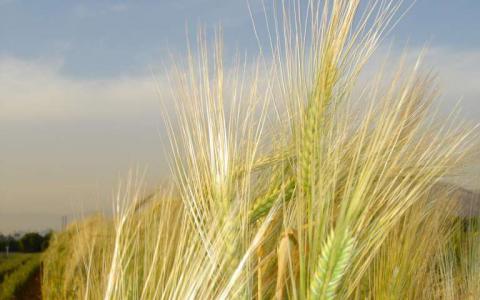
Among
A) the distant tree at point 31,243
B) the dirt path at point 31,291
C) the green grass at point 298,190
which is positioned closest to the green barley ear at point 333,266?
the green grass at point 298,190

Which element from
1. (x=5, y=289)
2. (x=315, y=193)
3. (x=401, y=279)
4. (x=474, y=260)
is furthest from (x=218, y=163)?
(x=5, y=289)

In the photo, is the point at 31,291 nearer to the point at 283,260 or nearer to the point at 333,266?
the point at 283,260

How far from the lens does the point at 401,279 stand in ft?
5.98

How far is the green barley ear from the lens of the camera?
1.15 metres

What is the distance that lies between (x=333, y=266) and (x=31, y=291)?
31.9ft

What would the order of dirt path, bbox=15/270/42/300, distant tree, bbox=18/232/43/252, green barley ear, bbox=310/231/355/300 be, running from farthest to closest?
distant tree, bbox=18/232/43/252
dirt path, bbox=15/270/42/300
green barley ear, bbox=310/231/355/300

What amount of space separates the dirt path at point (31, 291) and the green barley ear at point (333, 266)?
8477 millimetres

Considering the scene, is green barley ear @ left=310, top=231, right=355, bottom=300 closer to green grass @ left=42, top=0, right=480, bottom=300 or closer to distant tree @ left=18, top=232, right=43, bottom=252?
green grass @ left=42, top=0, right=480, bottom=300

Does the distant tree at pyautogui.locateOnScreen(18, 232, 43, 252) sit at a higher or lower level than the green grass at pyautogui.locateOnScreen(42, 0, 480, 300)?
lower

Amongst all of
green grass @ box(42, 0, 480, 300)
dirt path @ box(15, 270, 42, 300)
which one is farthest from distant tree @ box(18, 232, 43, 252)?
green grass @ box(42, 0, 480, 300)

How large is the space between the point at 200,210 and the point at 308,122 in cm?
33

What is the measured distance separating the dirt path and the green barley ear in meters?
8.48

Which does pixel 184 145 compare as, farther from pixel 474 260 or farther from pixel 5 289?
pixel 5 289

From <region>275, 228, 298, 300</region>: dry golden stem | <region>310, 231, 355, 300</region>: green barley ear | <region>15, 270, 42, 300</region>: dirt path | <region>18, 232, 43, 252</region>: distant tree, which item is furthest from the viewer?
<region>18, 232, 43, 252</region>: distant tree
